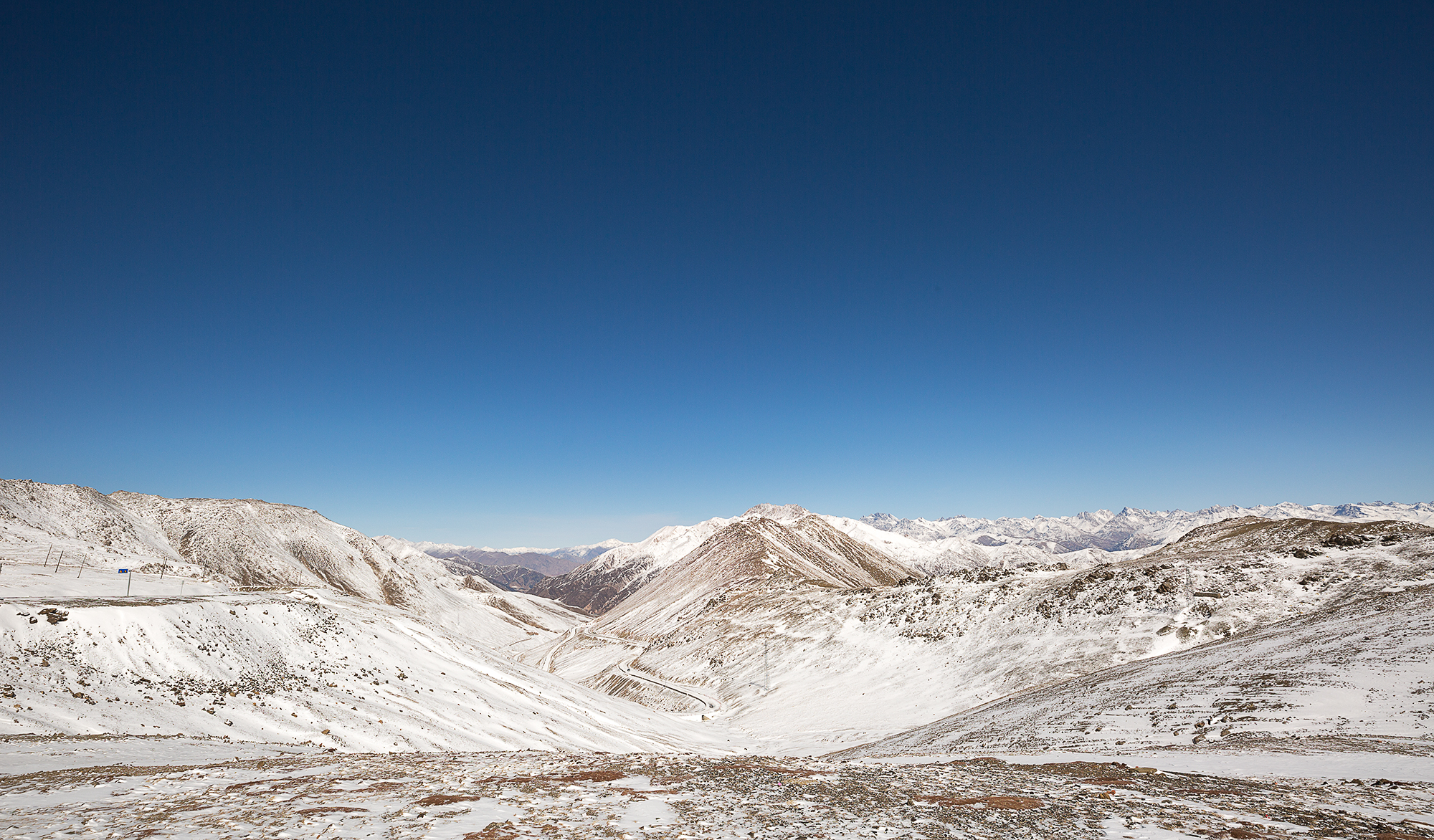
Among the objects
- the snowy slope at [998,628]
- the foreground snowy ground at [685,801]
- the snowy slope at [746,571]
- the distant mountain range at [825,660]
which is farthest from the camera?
the snowy slope at [746,571]

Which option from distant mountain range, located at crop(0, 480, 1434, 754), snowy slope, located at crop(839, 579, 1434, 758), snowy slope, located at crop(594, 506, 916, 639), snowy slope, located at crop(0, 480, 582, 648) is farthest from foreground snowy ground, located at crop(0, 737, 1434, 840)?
snowy slope, located at crop(594, 506, 916, 639)

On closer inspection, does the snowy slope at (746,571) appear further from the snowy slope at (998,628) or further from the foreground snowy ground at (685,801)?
the foreground snowy ground at (685,801)

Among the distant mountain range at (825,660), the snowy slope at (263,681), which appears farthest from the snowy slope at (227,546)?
the snowy slope at (263,681)

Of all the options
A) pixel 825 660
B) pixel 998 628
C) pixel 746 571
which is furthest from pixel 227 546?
pixel 998 628

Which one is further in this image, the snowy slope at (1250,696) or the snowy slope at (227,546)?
the snowy slope at (227,546)

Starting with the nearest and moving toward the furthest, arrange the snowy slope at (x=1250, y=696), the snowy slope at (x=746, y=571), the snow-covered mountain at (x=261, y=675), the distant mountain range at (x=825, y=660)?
the snowy slope at (x=1250, y=696) < the snow-covered mountain at (x=261, y=675) < the distant mountain range at (x=825, y=660) < the snowy slope at (x=746, y=571)

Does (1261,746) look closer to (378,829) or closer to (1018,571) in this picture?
(378,829)

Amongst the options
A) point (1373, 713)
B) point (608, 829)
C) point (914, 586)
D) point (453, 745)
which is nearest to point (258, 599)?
point (453, 745)

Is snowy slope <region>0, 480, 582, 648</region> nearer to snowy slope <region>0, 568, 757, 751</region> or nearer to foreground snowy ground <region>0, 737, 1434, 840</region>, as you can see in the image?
snowy slope <region>0, 568, 757, 751</region>
